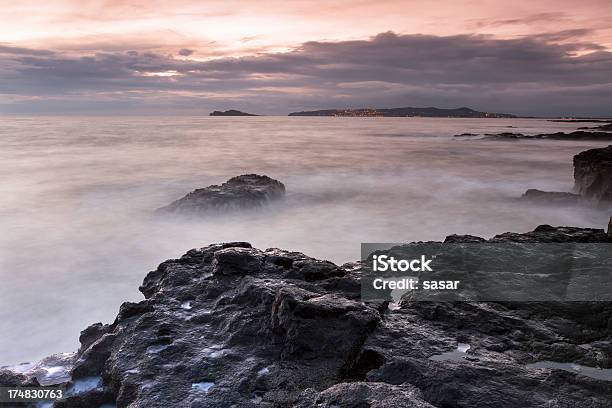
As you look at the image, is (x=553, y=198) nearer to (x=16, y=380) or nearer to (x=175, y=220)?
(x=175, y=220)

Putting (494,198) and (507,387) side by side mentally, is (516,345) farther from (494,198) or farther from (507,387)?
(494,198)

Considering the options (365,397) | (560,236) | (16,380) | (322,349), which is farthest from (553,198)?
(16,380)

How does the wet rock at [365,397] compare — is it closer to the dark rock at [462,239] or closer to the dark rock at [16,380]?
the dark rock at [16,380]

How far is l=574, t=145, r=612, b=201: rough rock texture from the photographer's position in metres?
16.0

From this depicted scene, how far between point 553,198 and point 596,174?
1810mm

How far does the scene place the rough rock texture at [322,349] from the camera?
144 inches

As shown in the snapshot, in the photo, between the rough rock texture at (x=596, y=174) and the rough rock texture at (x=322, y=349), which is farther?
the rough rock texture at (x=596, y=174)

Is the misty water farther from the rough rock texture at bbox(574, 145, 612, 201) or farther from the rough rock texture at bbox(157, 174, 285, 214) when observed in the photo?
the rough rock texture at bbox(574, 145, 612, 201)

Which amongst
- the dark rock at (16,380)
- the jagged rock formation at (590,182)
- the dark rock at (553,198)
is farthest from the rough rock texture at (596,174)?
the dark rock at (16,380)

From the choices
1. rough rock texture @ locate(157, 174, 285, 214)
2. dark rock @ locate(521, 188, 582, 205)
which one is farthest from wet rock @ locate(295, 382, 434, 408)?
dark rock @ locate(521, 188, 582, 205)

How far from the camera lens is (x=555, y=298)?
5.30 m

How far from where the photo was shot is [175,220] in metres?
16.4

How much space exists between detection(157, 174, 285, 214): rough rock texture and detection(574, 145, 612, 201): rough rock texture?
41.4 feet

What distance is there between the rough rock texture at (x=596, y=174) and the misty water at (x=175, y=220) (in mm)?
789
